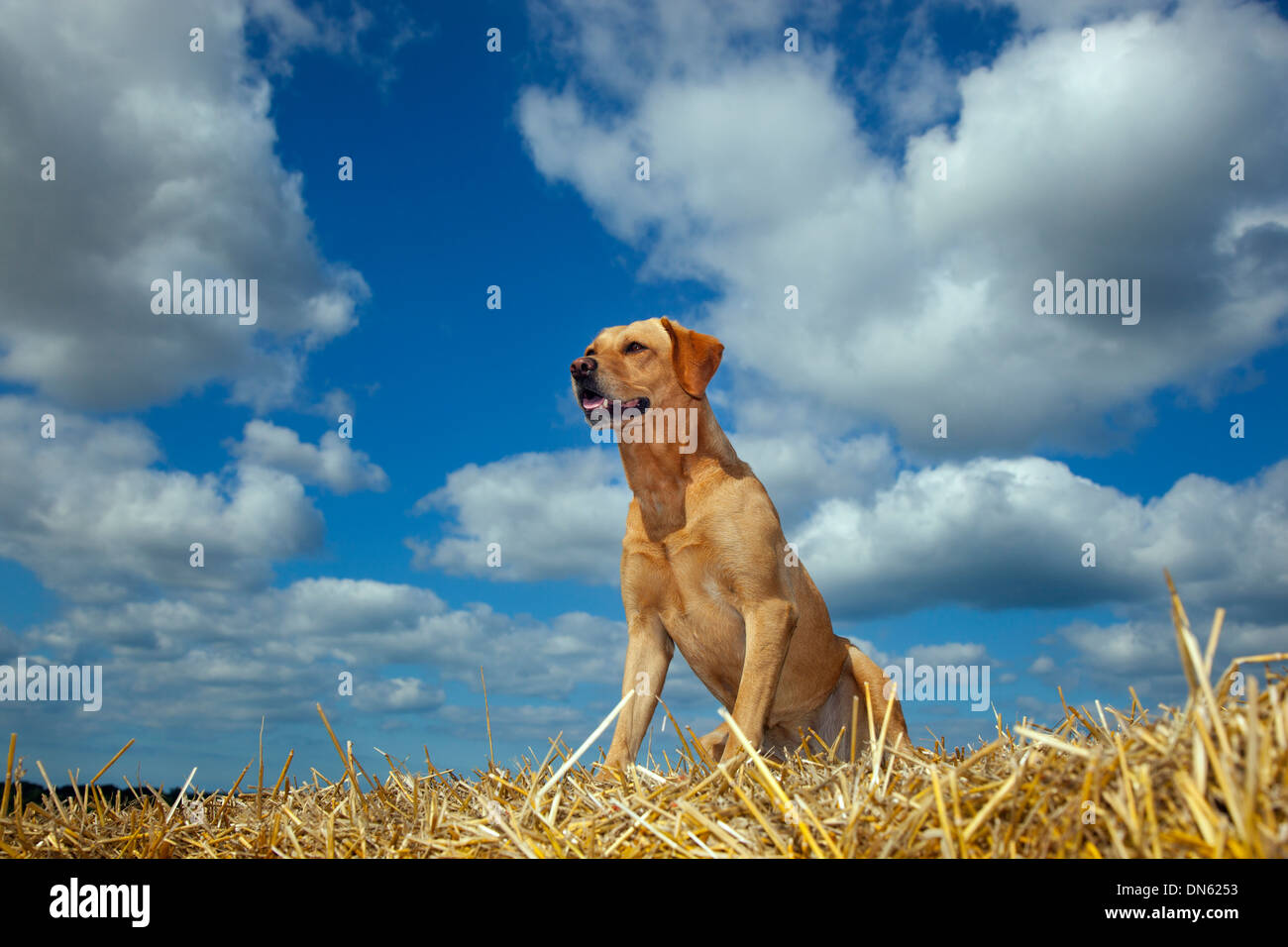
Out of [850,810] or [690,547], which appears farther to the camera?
[690,547]

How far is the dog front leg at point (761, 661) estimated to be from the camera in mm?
4465

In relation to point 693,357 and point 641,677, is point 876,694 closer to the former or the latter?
point 641,677

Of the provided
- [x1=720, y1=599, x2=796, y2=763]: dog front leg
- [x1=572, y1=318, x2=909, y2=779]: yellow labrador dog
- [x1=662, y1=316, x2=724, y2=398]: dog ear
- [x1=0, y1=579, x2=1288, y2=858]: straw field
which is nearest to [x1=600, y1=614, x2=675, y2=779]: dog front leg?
[x1=572, y1=318, x2=909, y2=779]: yellow labrador dog

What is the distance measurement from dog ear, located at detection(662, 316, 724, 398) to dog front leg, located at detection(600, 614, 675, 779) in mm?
1484

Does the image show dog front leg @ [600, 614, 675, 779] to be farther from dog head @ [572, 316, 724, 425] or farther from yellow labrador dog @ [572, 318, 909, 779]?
dog head @ [572, 316, 724, 425]

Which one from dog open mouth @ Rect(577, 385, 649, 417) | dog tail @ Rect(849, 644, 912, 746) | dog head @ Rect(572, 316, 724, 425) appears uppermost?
dog head @ Rect(572, 316, 724, 425)

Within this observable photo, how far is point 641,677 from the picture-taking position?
5051 mm

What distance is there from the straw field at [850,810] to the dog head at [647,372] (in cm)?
214

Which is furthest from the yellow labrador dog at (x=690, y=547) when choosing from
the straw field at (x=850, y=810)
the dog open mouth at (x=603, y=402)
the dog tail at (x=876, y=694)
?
the straw field at (x=850, y=810)

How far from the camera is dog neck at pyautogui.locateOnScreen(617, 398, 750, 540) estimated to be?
500cm

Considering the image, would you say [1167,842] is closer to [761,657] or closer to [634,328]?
[761,657]

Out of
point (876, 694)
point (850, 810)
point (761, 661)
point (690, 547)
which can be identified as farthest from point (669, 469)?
point (850, 810)

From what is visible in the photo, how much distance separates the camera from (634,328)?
526cm

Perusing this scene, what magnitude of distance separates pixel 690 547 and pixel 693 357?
3.90ft
